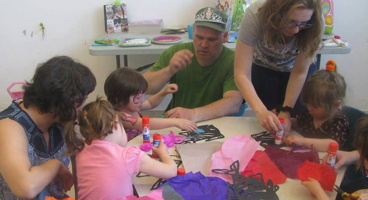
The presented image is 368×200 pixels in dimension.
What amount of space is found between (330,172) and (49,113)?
1.08 m

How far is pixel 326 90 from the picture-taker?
1705mm

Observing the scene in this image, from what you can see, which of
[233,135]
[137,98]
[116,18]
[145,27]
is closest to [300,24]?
[233,135]

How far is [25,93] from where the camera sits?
133 cm

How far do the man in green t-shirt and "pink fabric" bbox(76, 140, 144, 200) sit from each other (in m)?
0.73

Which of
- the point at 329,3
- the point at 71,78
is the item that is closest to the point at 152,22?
the point at 329,3

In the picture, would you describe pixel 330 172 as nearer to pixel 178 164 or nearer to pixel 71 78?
pixel 178 164

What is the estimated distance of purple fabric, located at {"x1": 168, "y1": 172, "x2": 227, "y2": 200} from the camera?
122 centimetres

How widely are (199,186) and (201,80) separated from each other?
3.17 ft

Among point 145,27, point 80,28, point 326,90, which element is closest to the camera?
point 326,90

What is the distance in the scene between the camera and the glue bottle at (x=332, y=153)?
139cm

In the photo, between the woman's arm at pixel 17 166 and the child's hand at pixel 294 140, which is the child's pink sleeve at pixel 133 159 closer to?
the woman's arm at pixel 17 166

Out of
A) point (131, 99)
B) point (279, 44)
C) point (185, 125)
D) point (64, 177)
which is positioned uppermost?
point (279, 44)

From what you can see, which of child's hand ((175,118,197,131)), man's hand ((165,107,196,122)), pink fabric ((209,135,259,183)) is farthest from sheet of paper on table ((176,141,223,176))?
man's hand ((165,107,196,122))

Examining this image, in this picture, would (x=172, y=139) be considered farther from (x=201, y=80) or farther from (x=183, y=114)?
(x=201, y=80)
